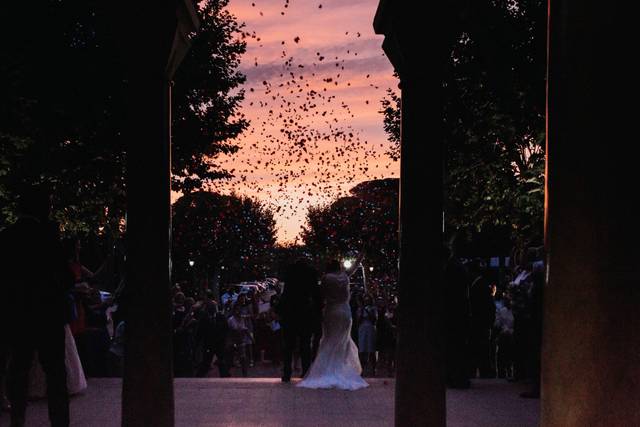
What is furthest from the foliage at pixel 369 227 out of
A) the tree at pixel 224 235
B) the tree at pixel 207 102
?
the tree at pixel 207 102

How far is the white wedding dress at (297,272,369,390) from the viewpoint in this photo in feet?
42.4

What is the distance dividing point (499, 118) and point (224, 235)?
197 feet

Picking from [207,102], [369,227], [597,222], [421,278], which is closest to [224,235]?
[369,227]

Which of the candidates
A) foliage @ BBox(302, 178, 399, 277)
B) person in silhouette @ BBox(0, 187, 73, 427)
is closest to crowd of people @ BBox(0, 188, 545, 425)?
person in silhouette @ BBox(0, 187, 73, 427)

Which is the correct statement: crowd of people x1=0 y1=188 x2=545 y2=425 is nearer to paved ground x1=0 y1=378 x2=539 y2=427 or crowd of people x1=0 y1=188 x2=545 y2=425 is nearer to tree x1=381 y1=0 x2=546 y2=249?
paved ground x1=0 y1=378 x2=539 y2=427

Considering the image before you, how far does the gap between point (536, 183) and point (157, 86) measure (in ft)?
56.5

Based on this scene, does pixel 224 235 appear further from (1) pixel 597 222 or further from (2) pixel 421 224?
(1) pixel 597 222

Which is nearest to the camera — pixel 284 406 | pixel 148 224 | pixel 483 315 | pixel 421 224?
pixel 148 224

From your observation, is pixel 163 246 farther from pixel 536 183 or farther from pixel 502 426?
pixel 536 183

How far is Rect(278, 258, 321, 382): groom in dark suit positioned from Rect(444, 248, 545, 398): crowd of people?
2.02 meters

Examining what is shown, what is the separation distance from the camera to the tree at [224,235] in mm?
73688

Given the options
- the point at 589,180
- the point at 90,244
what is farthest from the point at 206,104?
A: the point at 90,244

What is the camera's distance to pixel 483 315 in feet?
46.8

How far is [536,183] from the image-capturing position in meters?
Result: 22.1
